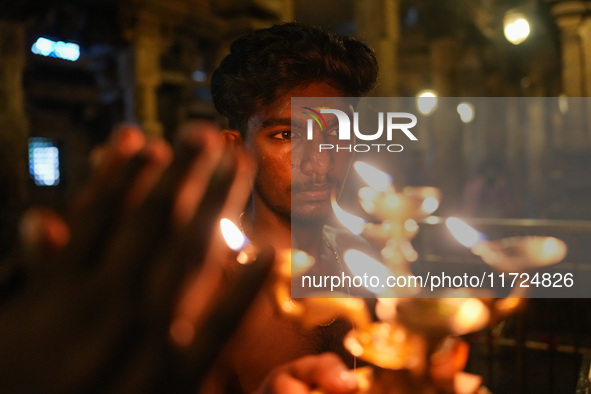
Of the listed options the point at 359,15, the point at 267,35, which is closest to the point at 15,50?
the point at 359,15

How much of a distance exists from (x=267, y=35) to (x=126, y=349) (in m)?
1.13

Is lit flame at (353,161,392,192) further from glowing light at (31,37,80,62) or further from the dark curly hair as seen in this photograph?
glowing light at (31,37,80,62)

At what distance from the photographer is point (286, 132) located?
134 cm

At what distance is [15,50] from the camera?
6.60 metres

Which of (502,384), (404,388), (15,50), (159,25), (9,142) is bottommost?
(502,384)

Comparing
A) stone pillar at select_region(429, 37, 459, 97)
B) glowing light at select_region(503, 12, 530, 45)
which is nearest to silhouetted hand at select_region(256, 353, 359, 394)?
glowing light at select_region(503, 12, 530, 45)

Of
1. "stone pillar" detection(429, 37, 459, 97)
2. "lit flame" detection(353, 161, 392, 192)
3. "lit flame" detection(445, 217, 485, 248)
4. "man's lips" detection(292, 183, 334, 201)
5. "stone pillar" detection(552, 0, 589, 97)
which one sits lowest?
"lit flame" detection(445, 217, 485, 248)

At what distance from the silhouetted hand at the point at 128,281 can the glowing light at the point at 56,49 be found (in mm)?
Answer: 12944

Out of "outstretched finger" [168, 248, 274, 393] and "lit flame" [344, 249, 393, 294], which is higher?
"lit flame" [344, 249, 393, 294]

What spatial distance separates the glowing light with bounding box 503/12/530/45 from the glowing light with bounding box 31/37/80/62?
9870 millimetres

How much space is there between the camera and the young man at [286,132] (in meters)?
1.30

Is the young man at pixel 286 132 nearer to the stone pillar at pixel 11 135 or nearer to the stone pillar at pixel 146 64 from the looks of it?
the stone pillar at pixel 11 135

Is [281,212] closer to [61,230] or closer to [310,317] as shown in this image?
[310,317]

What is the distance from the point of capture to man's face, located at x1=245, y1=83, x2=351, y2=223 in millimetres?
1299
